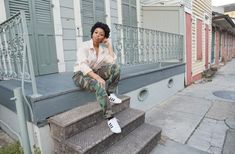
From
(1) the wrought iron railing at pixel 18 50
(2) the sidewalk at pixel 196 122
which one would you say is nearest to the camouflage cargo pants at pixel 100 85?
(1) the wrought iron railing at pixel 18 50

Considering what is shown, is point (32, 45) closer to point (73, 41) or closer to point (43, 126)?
point (73, 41)

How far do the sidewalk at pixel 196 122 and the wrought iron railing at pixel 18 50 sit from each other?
1752 millimetres

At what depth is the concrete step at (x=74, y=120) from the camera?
1729mm

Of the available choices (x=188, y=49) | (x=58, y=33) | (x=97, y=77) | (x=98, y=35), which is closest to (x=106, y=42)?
(x=98, y=35)

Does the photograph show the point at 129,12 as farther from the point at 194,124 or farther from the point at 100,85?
the point at 100,85

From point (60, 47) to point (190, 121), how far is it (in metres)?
2.83

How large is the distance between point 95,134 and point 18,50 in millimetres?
1247

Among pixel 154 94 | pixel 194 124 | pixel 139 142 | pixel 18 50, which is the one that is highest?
pixel 18 50

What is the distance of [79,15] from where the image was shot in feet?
12.6

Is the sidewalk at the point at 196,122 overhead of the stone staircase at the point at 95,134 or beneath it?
beneath

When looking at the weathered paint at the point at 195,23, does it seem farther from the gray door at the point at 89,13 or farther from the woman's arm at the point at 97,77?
the woman's arm at the point at 97,77

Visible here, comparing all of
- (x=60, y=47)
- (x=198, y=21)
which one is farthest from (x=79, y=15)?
(x=198, y=21)

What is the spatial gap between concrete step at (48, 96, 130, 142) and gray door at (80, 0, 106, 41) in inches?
91.7

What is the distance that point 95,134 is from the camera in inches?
72.4
